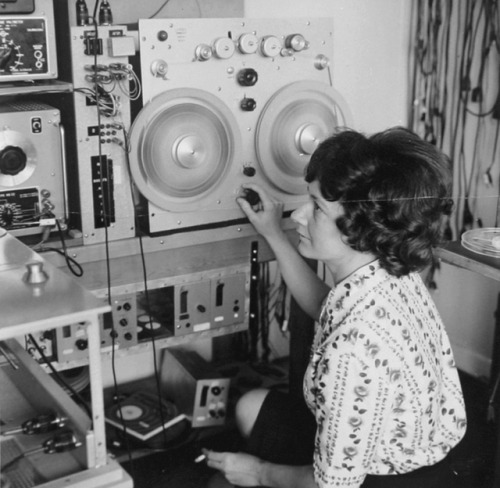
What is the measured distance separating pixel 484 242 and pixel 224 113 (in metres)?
0.83

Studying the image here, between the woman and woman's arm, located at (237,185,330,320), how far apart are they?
1.19 ft

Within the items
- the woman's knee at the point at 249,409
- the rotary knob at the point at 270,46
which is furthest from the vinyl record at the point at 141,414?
the rotary knob at the point at 270,46

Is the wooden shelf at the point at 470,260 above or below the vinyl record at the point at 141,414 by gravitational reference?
above

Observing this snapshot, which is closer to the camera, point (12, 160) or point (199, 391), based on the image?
point (12, 160)

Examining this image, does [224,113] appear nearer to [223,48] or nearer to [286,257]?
[223,48]

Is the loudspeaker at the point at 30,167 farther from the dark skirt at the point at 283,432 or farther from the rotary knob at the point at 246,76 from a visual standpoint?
the dark skirt at the point at 283,432

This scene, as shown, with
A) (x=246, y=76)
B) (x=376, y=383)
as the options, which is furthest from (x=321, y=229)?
(x=246, y=76)

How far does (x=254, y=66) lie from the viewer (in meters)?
2.26

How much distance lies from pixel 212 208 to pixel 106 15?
620 millimetres

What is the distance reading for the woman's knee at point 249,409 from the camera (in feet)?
6.79

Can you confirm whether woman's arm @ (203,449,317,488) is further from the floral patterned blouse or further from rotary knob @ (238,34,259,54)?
rotary knob @ (238,34,259,54)

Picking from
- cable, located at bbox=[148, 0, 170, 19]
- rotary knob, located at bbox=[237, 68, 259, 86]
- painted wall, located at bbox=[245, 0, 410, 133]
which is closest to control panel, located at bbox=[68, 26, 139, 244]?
rotary knob, located at bbox=[237, 68, 259, 86]

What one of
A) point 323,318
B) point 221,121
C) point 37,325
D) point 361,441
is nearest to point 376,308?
point 323,318

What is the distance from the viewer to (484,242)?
2.21m
